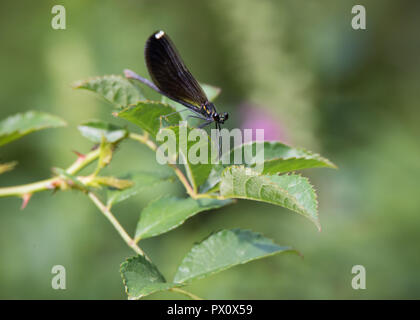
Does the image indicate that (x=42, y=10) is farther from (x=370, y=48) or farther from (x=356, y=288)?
(x=356, y=288)

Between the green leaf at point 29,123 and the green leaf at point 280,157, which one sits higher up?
the green leaf at point 29,123

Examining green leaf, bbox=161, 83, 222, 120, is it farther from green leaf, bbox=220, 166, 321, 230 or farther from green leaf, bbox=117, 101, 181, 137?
green leaf, bbox=220, 166, 321, 230

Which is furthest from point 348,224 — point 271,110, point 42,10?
point 42,10

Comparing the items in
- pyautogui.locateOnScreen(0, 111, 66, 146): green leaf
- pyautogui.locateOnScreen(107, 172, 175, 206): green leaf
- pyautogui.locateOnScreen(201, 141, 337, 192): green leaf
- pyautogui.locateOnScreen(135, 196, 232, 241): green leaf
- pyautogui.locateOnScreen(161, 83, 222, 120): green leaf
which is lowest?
pyautogui.locateOnScreen(135, 196, 232, 241): green leaf

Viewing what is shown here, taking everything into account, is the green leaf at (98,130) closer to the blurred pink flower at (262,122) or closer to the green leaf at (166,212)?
the green leaf at (166,212)

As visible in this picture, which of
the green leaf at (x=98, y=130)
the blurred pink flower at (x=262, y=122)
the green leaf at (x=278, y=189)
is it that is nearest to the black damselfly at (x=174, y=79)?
the green leaf at (x=98, y=130)

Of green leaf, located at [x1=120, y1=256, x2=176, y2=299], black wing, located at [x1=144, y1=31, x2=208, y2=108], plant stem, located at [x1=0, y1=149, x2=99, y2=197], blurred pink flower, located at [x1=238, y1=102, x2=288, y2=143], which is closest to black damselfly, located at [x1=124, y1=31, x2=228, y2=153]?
black wing, located at [x1=144, y1=31, x2=208, y2=108]

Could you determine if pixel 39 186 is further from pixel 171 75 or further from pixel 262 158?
pixel 262 158

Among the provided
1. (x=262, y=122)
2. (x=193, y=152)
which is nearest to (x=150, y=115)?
(x=193, y=152)
